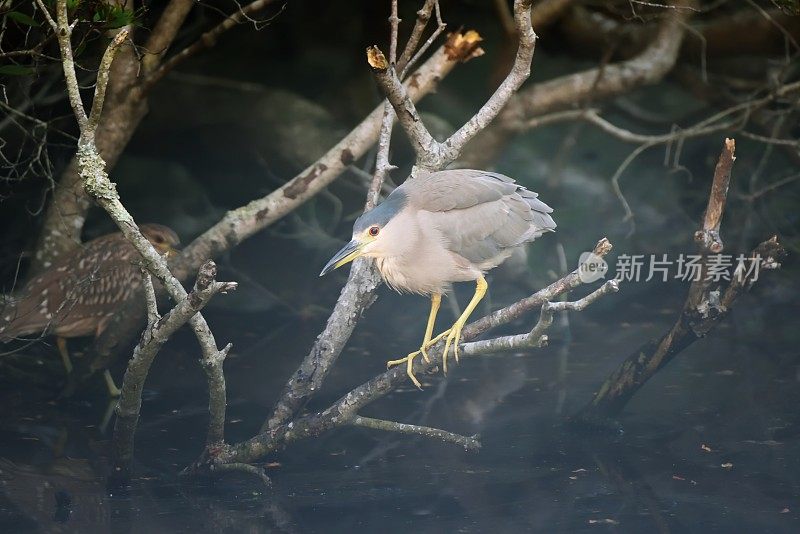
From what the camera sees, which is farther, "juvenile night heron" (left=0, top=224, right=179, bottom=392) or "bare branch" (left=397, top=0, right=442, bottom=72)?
"juvenile night heron" (left=0, top=224, right=179, bottom=392)

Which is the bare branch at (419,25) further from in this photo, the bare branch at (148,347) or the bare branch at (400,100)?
the bare branch at (148,347)

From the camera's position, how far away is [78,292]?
4.07m

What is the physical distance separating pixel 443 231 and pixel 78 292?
5.78 ft

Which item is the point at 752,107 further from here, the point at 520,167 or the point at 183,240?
the point at 183,240

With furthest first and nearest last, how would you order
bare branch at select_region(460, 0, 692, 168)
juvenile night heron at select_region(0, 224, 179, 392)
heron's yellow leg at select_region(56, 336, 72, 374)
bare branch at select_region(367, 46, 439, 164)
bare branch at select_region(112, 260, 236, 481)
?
bare branch at select_region(460, 0, 692, 168)
heron's yellow leg at select_region(56, 336, 72, 374)
juvenile night heron at select_region(0, 224, 179, 392)
bare branch at select_region(367, 46, 439, 164)
bare branch at select_region(112, 260, 236, 481)

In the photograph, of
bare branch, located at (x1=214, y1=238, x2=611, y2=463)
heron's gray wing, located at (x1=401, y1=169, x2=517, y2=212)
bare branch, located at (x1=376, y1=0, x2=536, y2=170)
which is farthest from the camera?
heron's gray wing, located at (x1=401, y1=169, x2=517, y2=212)

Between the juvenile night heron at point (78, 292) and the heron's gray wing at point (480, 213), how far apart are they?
157 centimetres

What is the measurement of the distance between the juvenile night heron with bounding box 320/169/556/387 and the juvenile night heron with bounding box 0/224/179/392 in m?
1.47

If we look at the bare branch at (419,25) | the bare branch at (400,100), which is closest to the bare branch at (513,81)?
the bare branch at (400,100)

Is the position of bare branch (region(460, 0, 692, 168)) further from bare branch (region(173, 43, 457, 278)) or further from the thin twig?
the thin twig

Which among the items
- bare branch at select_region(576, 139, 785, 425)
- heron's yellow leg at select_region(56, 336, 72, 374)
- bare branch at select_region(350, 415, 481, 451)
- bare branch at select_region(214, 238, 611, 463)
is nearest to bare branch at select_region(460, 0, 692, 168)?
bare branch at select_region(576, 139, 785, 425)

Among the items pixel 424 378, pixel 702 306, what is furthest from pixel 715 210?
pixel 424 378

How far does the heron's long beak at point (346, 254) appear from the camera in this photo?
9.99ft

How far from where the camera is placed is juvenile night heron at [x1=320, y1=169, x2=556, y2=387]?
3139mm
